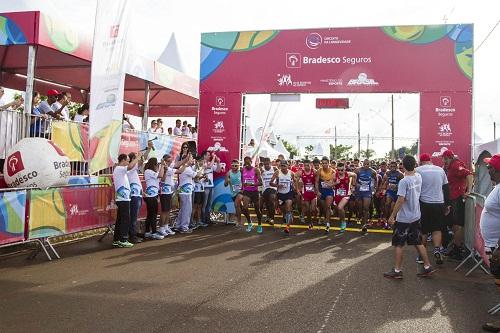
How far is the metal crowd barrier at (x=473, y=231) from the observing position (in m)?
7.22

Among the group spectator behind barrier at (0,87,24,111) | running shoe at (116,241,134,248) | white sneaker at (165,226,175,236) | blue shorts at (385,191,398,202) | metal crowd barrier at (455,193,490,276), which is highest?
spectator behind barrier at (0,87,24,111)

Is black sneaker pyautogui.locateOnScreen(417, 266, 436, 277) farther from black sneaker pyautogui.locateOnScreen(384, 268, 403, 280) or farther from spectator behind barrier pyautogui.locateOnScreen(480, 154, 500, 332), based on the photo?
spectator behind barrier pyautogui.locateOnScreen(480, 154, 500, 332)

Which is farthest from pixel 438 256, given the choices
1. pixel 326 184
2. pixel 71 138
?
pixel 71 138

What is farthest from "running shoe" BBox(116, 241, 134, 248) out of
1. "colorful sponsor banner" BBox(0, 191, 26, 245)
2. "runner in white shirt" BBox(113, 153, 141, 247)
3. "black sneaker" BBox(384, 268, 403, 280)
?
"black sneaker" BBox(384, 268, 403, 280)

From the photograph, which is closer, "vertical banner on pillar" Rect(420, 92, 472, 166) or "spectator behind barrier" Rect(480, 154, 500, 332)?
"spectator behind barrier" Rect(480, 154, 500, 332)

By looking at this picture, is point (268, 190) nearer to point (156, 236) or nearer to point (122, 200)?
point (156, 236)

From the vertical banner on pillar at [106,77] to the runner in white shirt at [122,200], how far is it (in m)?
0.34

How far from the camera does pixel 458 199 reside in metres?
8.41

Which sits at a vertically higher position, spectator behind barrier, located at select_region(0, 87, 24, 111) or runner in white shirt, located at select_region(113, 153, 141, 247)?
spectator behind barrier, located at select_region(0, 87, 24, 111)

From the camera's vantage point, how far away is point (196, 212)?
12.1 m

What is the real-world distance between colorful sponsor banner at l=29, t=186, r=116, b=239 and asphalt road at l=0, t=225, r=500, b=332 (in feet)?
1.70

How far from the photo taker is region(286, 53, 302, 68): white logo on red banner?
11.9 meters

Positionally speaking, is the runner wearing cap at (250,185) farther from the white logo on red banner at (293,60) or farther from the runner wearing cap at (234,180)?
the white logo on red banner at (293,60)

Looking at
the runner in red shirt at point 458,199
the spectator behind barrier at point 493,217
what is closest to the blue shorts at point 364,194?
the runner in red shirt at point 458,199
